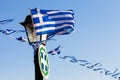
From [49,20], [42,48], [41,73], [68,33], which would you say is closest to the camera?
[41,73]

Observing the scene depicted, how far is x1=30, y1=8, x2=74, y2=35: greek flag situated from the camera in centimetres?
968

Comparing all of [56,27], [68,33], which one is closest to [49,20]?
[56,27]

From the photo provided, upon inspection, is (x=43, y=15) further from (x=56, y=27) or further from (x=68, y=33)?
(x=68, y=33)

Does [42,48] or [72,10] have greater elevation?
[72,10]

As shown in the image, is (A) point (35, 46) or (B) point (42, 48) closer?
(A) point (35, 46)

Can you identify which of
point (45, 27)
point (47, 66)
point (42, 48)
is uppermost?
point (45, 27)

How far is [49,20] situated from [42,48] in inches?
58.1

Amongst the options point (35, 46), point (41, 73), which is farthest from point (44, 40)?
point (41, 73)

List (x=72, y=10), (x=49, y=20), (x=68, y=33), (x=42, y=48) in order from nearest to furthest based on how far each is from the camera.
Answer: (x=42, y=48)
(x=49, y=20)
(x=68, y=33)
(x=72, y=10)

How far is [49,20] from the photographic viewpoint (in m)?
11.2

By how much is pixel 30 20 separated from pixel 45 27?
963mm

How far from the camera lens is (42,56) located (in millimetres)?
10086

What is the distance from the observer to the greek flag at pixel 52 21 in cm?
968

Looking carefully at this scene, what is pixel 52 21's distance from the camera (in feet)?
37.7
